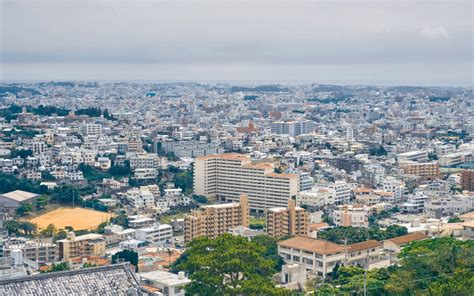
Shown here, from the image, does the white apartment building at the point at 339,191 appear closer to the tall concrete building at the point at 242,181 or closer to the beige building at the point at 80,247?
the tall concrete building at the point at 242,181

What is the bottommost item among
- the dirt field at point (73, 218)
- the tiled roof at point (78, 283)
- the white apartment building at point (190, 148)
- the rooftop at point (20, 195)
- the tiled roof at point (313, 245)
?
the dirt field at point (73, 218)

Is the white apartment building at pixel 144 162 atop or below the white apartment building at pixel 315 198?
atop

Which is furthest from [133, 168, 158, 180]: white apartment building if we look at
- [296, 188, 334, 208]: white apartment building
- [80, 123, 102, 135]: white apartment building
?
[80, 123, 102, 135]: white apartment building

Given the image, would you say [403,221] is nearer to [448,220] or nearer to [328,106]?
[448,220]

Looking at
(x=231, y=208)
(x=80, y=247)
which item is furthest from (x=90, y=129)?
(x=80, y=247)

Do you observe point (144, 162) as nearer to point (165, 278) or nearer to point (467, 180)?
point (467, 180)

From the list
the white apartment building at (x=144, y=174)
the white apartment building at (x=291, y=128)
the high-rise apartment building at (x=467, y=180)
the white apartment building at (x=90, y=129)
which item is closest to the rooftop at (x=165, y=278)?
the white apartment building at (x=144, y=174)

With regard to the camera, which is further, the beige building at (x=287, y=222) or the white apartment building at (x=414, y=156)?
the white apartment building at (x=414, y=156)
